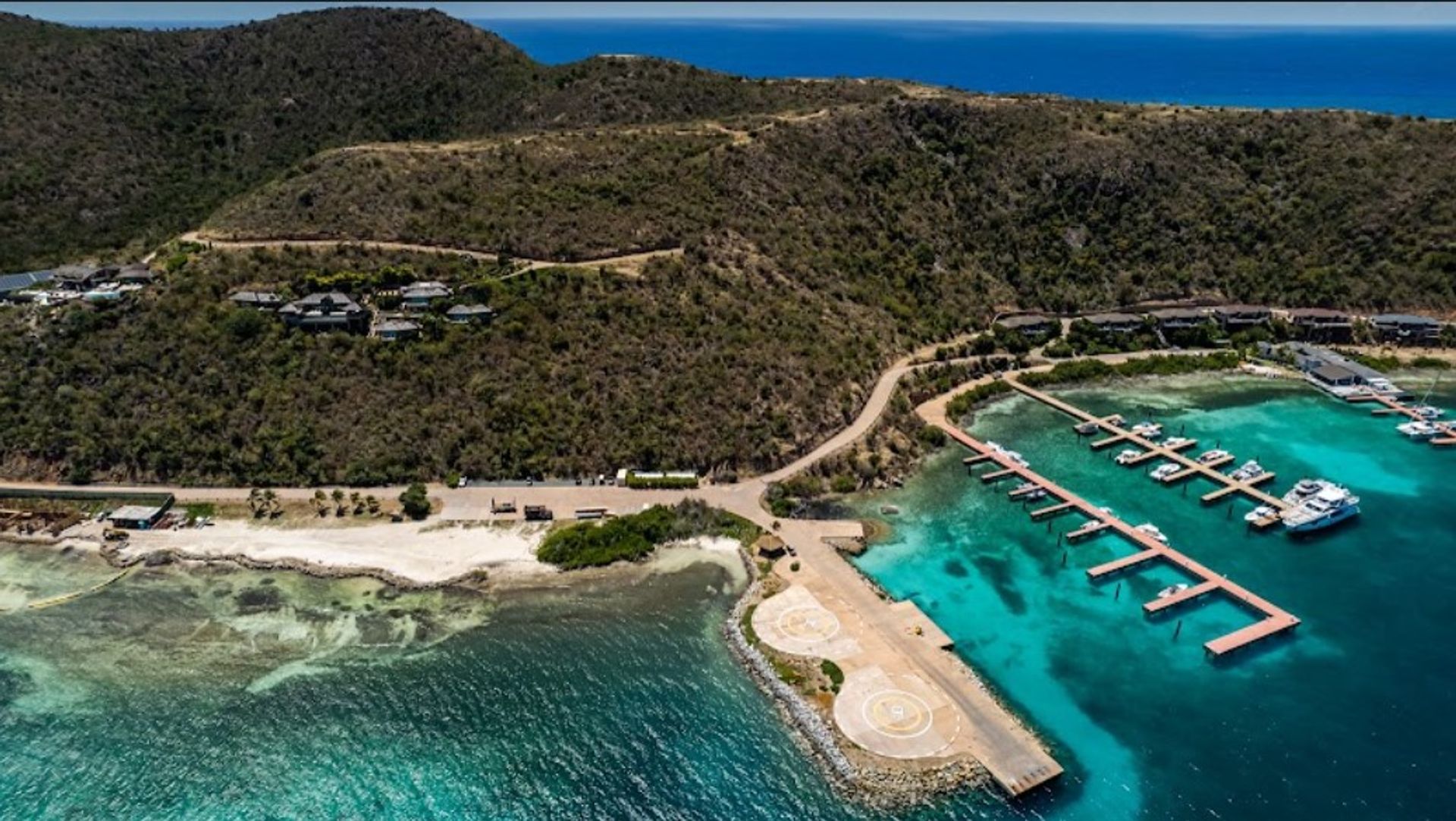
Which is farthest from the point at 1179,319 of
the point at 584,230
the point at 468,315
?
the point at 468,315

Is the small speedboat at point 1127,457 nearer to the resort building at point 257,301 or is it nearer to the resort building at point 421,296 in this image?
the resort building at point 421,296

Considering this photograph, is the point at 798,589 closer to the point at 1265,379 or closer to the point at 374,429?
the point at 374,429

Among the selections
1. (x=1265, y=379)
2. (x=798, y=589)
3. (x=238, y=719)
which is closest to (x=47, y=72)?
(x=238, y=719)

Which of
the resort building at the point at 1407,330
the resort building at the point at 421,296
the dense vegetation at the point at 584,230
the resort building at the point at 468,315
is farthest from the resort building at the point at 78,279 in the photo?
the resort building at the point at 1407,330

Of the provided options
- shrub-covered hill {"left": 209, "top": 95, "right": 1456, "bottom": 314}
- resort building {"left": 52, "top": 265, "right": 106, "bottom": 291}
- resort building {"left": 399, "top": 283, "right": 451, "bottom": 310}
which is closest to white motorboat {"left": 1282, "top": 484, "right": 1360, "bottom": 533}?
shrub-covered hill {"left": 209, "top": 95, "right": 1456, "bottom": 314}

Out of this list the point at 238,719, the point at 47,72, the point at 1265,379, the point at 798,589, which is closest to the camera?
the point at 238,719
